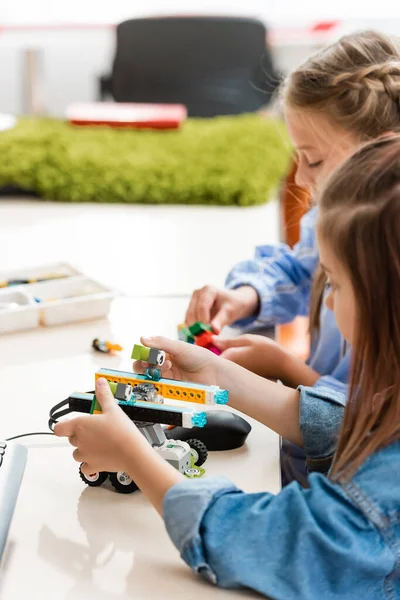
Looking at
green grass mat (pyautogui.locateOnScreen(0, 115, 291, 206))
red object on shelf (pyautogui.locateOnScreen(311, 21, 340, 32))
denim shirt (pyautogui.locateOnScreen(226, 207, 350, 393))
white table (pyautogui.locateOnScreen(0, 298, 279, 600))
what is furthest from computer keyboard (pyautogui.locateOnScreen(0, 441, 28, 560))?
red object on shelf (pyautogui.locateOnScreen(311, 21, 340, 32))

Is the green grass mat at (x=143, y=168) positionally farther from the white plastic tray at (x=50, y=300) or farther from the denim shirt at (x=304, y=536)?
the denim shirt at (x=304, y=536)

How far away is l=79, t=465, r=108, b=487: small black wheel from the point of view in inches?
29.7

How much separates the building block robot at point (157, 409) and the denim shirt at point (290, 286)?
0.43 m

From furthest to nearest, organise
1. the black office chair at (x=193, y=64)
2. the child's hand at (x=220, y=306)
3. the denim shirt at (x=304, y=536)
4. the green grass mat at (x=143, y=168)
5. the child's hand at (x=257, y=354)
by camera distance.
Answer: the black office chair at (x=193, y=64)
the green grass mat at (x=143, y=168)
the child's hand at (x=220, y=306)
the child's hand at (x=257, y=354)
the denim shirt at (x=304, y=536)

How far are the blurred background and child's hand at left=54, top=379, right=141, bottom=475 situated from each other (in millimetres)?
2263

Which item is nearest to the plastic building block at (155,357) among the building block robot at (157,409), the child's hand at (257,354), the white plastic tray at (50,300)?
the building block robot at (157,409)

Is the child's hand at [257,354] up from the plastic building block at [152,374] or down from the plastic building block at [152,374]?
down

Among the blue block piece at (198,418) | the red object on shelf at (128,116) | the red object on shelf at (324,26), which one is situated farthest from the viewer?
the red object on shelf at (324,26)

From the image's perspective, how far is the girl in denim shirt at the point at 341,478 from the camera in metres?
0.62

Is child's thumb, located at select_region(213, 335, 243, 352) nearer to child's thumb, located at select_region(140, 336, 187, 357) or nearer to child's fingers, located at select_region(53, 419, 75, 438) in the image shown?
child's thumb, located at select_region(140, 336, 187, 357)

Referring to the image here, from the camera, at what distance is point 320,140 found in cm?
112

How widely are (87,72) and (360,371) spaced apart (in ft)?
11.3

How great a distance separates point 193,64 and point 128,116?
44.4 inches

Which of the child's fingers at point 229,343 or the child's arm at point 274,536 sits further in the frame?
the child's fingers at point 229,343
